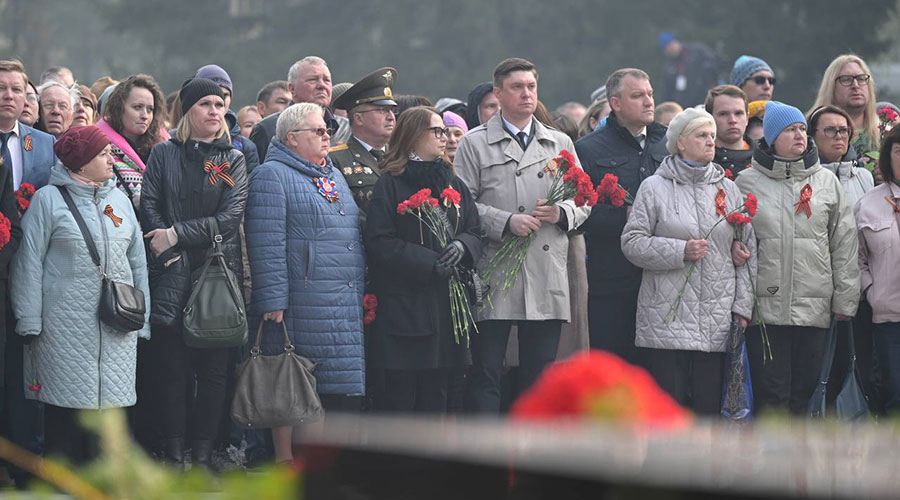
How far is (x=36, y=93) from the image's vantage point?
8047mm

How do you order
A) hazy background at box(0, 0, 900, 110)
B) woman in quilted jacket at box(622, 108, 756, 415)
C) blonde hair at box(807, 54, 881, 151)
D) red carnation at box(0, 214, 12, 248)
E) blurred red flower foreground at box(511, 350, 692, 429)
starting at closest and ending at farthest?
blurred red flower foreground at box(511, 350, 692, 429)
red carnation at box(0, 214, 12, 248)
woman in quilted jacket at box(622, 108, 756, 415)
blonde hair at box(807, 54, 881, 151)
hazy background at box(0, 0, 900, 110)

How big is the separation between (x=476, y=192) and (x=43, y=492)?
6.58m

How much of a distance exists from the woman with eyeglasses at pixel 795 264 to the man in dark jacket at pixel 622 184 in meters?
0.74

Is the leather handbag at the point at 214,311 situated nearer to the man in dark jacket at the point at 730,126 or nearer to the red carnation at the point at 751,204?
the red carnation at the point at 751,204

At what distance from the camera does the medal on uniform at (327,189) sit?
7.34 m

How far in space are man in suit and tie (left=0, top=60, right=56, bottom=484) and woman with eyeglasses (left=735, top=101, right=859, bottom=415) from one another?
13.6 ft

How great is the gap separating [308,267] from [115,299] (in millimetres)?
1074

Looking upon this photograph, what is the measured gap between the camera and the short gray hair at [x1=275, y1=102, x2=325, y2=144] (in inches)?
293

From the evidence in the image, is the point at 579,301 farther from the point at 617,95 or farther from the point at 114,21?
the point at 114,21

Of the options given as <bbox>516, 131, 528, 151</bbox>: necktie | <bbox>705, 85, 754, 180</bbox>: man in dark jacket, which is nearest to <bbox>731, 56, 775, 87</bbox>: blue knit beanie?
<bbox>705, 85, 754, 180</bbox>: man in dark jacket

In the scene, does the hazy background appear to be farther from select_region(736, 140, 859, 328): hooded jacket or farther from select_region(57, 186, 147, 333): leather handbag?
select_region(57, 186, 147, 333): leather handbag

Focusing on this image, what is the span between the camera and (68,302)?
6.70m

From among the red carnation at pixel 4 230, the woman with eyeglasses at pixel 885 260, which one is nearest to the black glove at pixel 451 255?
the red carnation at pixel 4 230

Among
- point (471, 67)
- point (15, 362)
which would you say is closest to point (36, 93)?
point (15, 362)
